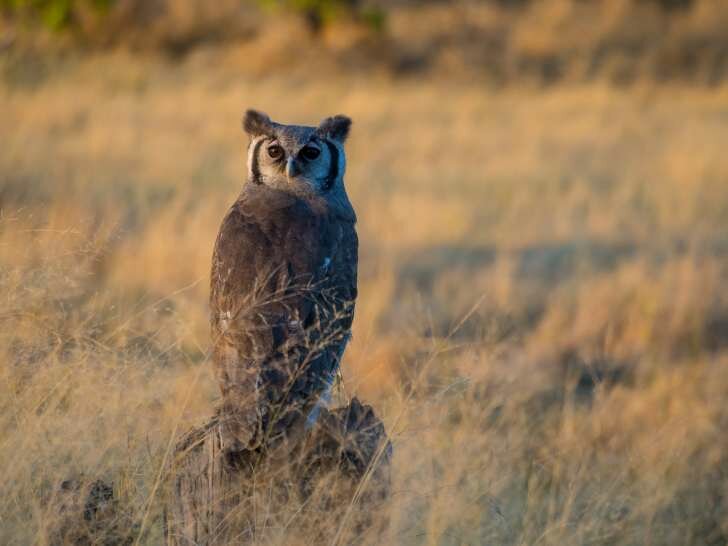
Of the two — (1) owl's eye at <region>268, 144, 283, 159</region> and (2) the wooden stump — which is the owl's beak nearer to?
(1) owl's eye at <region>268, 144, 283, 159</region>

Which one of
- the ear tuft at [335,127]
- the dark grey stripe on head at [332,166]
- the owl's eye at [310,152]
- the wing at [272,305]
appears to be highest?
the ear tuft at [335,127]

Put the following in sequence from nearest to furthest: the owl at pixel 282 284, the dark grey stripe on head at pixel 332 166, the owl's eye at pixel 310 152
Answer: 1. the owl at pixel 282 284
2. the owl's eye at pixel 310 152
3. the dark grey stripe on head at pixel 332 166

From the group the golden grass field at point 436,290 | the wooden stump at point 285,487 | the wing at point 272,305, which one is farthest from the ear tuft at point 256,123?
the wooden stump at point 285,487

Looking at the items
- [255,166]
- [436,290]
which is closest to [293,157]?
[255,166]

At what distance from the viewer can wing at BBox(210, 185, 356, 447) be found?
3713 millimetres

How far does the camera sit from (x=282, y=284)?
404 cm

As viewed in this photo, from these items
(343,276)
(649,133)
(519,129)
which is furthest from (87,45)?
(343,276)

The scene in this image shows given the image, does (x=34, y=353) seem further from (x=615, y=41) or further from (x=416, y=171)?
(x=615, y=41)

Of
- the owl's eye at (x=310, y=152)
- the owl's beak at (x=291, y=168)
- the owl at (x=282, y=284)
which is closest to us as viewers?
the owl at (x=282, y=284)

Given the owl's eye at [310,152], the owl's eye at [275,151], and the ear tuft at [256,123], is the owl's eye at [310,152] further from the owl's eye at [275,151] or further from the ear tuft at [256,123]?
the ear tuft at [256,123]

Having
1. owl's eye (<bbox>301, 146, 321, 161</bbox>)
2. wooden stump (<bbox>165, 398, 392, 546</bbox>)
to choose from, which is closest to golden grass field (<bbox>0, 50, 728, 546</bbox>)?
wooden stump (<bbox>165, 398, 392, 546</bbox>)

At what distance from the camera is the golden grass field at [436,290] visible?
375 cm

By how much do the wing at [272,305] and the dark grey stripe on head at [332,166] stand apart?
35 centimetres

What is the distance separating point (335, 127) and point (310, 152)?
0.31 metres
